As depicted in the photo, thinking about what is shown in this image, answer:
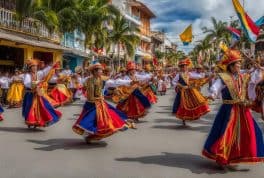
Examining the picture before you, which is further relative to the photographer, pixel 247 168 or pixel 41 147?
pixel 41 147

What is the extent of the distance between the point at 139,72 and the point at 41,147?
634cm

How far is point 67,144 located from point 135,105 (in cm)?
391

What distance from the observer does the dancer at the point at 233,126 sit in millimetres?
7059

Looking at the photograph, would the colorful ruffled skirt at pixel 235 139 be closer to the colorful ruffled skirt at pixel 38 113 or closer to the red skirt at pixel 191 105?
the red skirt at pixel 191 105

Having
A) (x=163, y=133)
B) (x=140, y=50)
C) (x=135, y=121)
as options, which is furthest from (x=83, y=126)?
(x=140, y=50)

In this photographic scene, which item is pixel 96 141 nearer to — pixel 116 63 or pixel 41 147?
pixel 41 147

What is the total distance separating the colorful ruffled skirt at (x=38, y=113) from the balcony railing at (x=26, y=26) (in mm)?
14952

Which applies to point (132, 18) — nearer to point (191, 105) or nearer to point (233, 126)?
point (191, 105)

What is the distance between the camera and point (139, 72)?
15102 mm

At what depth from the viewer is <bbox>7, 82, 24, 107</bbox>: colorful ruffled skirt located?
67.7ft

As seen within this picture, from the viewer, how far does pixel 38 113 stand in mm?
11648

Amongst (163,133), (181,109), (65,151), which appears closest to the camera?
(65,151)

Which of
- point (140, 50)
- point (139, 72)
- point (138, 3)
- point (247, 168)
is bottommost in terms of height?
point (247, 168)

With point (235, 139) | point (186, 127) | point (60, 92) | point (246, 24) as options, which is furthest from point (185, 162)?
point (60, 92)
